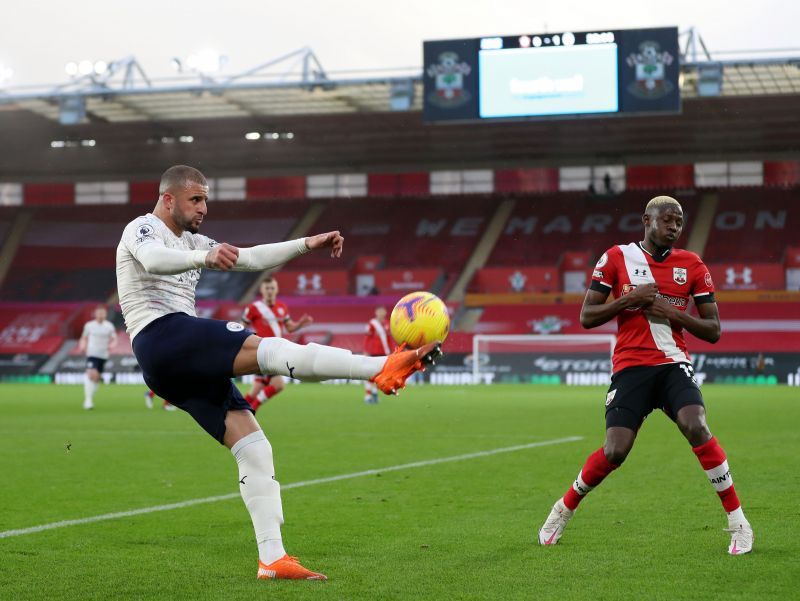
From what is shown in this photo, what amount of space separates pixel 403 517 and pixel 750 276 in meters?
36.5

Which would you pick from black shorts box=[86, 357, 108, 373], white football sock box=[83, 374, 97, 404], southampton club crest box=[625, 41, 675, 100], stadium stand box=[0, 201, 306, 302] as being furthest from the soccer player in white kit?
stadium stand box=[0, 201, 306, 302]

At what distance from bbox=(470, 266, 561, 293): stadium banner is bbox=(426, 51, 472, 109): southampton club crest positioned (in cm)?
1321

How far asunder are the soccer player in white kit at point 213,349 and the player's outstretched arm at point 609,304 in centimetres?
155

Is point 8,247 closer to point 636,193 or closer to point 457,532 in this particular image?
point 636,193

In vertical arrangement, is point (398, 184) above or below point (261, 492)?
above

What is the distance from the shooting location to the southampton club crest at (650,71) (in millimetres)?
30969

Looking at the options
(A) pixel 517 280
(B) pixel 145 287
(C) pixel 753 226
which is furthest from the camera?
(C) pixel 753 226

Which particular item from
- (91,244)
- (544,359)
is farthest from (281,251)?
(91,244)

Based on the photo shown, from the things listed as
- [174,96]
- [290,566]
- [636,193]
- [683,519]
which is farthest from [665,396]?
[636,193]

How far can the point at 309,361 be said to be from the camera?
548 centimetres

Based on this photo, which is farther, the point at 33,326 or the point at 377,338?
the point at 33,326

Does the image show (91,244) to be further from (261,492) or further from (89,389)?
(261,492)

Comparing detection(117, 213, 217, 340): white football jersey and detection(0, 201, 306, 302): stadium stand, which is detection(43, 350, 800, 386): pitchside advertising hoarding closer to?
detection(0, 201, 306, 302): stadium stand

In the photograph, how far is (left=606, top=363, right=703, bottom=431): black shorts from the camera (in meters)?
6.54
